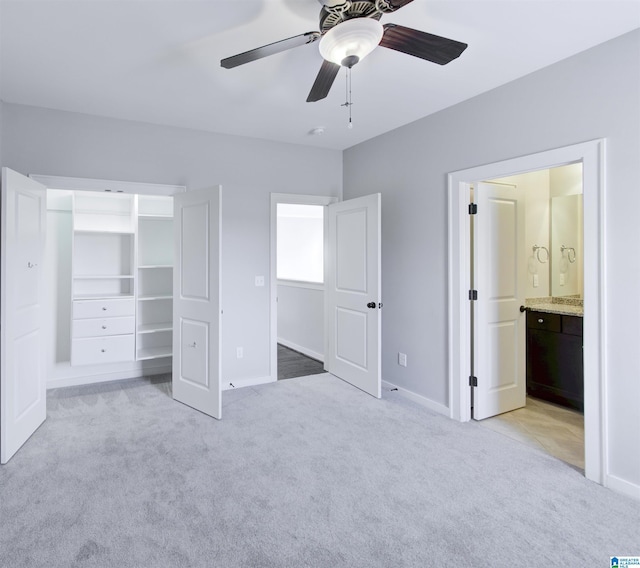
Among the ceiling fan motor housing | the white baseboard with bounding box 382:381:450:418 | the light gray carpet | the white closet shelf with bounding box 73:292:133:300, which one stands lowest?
the light gray carpet

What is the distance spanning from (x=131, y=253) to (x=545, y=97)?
14.3 feet

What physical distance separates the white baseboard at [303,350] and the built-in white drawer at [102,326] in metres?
2.34

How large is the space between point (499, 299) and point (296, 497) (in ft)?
7.65

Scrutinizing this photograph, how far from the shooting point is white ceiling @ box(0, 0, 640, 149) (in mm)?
2041

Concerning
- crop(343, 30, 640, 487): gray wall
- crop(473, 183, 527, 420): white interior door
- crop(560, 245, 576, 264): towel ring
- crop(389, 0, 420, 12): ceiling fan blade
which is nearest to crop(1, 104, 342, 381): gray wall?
crop(343, 30, 640, 487): gray wall

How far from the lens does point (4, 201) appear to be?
8.27 ft

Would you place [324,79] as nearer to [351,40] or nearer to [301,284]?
[351,40]

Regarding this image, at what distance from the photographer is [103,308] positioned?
4.23 metres

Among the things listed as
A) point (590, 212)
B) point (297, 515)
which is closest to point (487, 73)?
point (590, 212)

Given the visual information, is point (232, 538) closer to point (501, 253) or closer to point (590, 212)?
point (590, 212)

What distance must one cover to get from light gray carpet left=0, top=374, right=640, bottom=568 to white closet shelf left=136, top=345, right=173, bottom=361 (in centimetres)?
106

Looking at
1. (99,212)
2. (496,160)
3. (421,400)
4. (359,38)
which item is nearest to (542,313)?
(421,400)

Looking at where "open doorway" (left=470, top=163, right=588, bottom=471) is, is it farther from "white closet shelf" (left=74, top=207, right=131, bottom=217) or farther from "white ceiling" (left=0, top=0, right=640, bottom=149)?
"white closet shelf" (left=74, top=207, right=131, bottom=217)

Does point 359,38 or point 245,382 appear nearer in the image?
point 359,38
